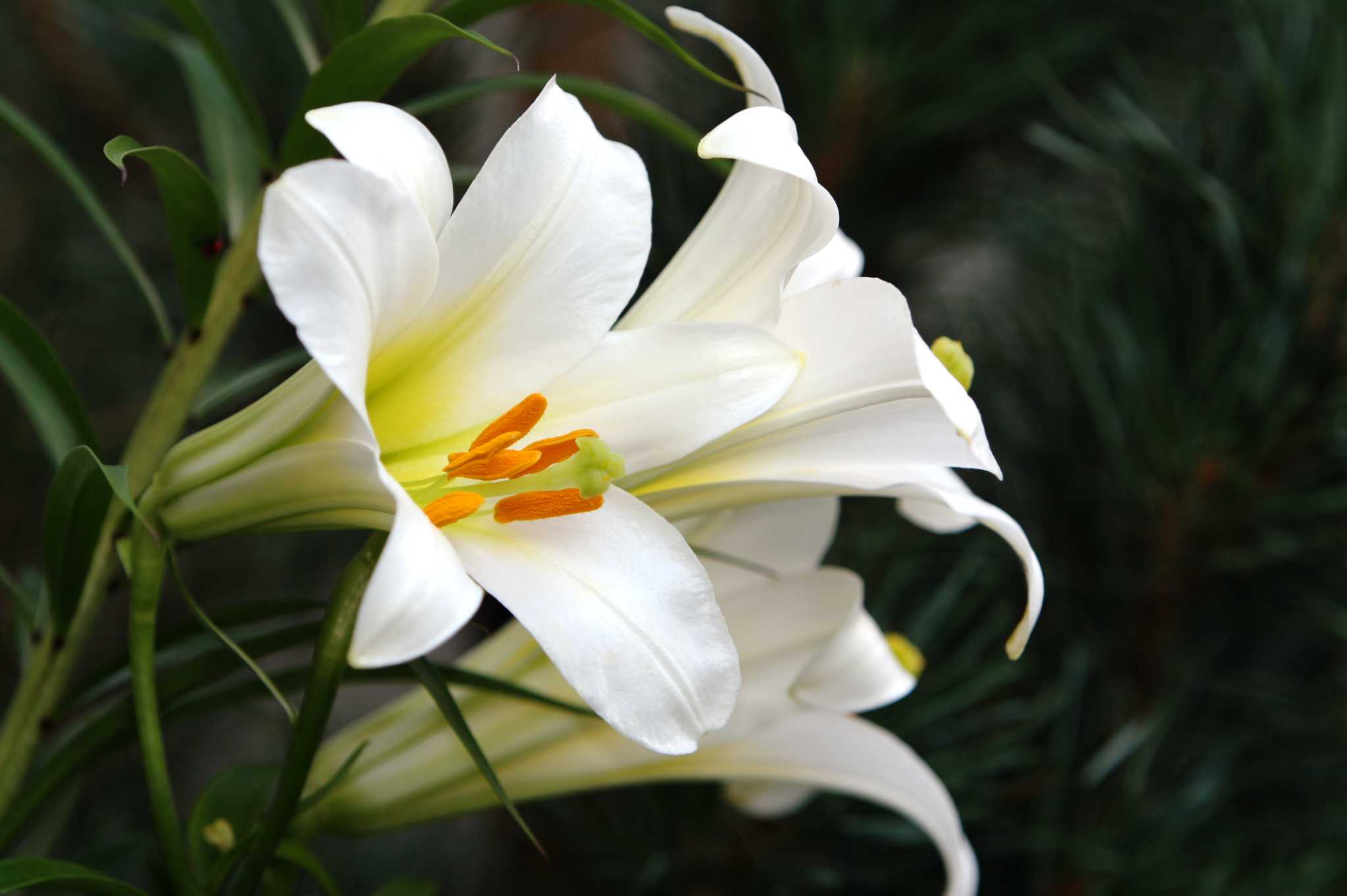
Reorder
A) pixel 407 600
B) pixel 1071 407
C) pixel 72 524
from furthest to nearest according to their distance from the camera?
pixel 1071 407 → pixel 72 524 → pixel 407 600

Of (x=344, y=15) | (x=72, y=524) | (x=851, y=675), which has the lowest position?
(x=851, y=675)

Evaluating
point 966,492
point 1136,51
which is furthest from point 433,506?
point 1136,51

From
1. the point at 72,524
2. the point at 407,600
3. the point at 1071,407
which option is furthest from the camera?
the point at 1071,407

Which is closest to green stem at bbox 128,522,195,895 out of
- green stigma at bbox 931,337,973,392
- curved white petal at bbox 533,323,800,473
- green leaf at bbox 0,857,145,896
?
green leaf at bbox 0,857,145,896

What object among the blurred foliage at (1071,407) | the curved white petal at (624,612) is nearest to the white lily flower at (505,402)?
the curved white petal at (624,612)

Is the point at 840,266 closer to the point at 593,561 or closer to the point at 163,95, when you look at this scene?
the point at 593,561

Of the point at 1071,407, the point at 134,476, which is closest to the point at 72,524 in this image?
the point at 134,476

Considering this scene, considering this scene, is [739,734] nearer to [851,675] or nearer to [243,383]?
[851,675]
